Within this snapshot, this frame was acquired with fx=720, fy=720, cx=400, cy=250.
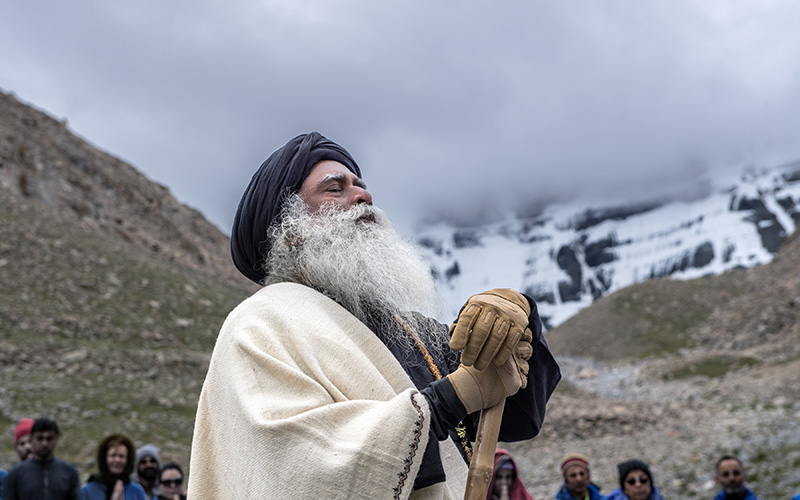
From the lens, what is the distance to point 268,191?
2.60 m

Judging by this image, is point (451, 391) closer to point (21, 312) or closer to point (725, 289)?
point (21, 312)

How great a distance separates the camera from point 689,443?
15500 millimetres

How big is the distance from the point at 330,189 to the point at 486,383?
96 cm

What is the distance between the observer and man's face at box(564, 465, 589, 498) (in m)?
7.16

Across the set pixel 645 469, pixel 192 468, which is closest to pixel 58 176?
pixel 645 469

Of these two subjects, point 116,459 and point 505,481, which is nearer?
point 505,481

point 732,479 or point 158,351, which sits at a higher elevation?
point 158,351

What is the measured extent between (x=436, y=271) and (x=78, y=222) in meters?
32.5

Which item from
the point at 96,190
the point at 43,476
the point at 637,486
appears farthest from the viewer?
the point at 96,190

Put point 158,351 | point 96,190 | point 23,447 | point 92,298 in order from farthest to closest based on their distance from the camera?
1. point 96,190
2. point 92,298
3. point 158,351
4. point 23,447

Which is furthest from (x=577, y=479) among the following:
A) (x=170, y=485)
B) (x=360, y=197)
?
(x=360, y=197)

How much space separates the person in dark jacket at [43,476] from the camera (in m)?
6.31

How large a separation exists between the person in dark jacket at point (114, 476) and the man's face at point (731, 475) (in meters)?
5.42

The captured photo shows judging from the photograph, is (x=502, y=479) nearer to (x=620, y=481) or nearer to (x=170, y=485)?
(x=620, y=481)
